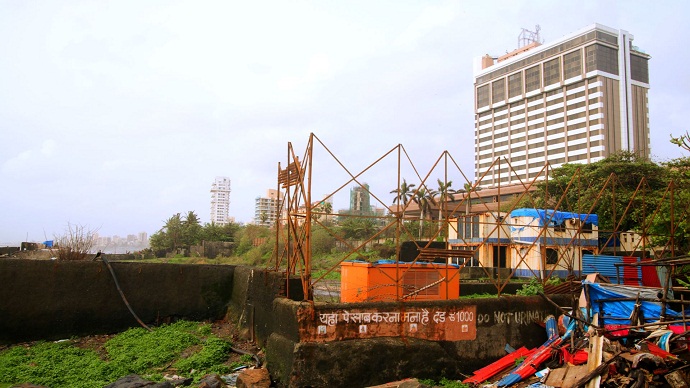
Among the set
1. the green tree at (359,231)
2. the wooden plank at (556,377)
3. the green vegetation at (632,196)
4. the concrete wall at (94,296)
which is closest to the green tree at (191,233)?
the green tree at (359,231)

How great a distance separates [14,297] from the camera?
29.9 feet

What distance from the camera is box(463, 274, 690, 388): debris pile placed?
22.9 feet

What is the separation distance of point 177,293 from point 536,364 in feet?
23.2

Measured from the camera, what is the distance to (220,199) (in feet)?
381

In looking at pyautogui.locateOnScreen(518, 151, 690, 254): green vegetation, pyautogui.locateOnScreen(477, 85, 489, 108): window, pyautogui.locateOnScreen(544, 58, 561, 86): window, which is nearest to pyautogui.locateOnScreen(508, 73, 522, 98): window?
pyautogui.locateOnScreen(544, 58, 561, 86): window

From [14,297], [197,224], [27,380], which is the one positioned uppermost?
[197,224]

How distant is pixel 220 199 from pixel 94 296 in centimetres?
10928

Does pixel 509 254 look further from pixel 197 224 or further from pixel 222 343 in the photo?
pixel 197 224

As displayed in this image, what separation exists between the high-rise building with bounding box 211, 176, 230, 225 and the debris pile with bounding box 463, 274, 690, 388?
358 feet

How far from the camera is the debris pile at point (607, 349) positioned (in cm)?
698

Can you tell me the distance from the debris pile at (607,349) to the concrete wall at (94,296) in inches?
228

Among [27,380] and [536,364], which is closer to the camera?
[27,380]

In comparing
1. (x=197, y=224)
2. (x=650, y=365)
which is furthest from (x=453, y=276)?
(x=197, y=224)

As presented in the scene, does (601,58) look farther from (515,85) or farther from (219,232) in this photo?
(219,232)
